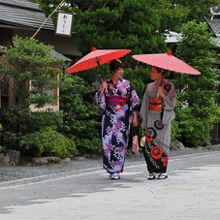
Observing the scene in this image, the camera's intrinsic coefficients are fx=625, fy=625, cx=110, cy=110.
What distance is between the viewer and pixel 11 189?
986 cm

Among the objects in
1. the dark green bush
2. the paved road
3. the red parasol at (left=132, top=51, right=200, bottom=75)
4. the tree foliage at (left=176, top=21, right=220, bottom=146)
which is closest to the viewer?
the paved road

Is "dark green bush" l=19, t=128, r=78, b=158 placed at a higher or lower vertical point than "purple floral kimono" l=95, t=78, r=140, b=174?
lower

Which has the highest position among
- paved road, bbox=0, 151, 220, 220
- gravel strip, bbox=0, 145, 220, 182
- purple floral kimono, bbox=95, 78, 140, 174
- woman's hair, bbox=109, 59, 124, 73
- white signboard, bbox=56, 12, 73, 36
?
white signboard, bbox=56, 12, 73, 36

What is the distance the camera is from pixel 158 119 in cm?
1090

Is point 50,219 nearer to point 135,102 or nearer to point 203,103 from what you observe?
point 135,102

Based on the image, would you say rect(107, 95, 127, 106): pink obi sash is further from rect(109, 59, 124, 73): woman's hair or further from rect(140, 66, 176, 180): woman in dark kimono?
rect(109, 59, 124, 73): woman's hair

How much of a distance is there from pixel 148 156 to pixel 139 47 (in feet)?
24.3

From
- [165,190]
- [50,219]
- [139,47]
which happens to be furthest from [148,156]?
[139,47]

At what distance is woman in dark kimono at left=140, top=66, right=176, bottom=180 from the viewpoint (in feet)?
35.6

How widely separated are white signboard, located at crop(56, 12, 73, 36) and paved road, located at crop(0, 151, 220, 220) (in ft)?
19.3

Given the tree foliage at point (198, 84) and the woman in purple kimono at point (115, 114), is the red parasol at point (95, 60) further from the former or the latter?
the tree foliage at point (198, 84)

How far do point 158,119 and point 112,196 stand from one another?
2733 mm

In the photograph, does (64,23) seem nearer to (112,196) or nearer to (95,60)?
(95,60)

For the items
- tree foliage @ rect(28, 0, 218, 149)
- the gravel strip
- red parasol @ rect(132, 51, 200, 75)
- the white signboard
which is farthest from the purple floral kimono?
the white signboard
